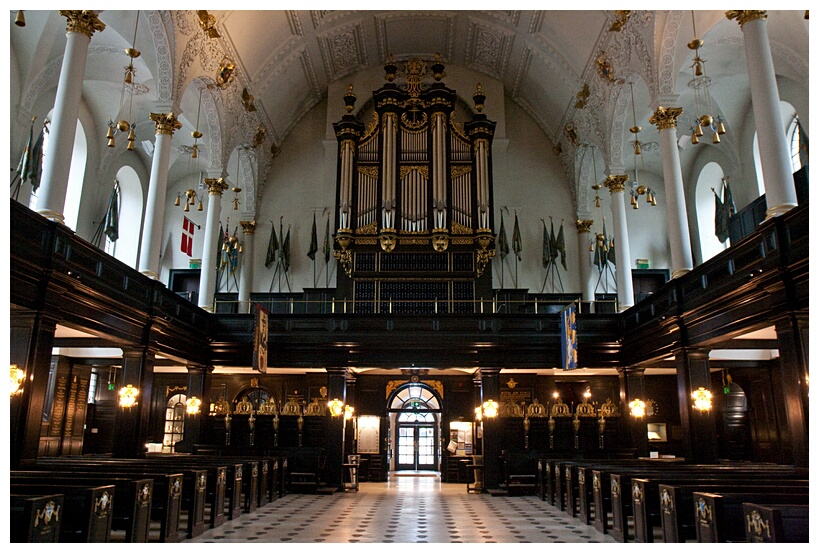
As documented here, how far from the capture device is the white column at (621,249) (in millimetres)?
17453

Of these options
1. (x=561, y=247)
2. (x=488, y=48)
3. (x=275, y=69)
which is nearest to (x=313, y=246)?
(x=275, y=69)

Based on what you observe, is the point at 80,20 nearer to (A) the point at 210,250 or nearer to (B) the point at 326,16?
(A) the point at 210,250

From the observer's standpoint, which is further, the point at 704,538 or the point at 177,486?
the point at 177,486

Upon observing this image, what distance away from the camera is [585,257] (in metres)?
22.6

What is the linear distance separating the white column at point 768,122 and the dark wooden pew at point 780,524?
6126 mm

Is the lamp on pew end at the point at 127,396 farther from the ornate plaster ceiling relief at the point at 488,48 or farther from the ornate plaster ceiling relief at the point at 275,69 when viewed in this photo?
the ornate plaster ceiling relief at the point at 488,48

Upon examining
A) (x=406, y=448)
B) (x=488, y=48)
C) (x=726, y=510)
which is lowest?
(x=726, y=510)

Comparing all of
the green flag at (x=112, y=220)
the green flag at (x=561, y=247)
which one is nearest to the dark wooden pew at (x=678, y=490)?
the green flag at (x=561, y=247)

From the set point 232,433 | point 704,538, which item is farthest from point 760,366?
point 232,433

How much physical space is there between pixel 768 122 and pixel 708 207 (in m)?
12.7

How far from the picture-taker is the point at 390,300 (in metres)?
19.1

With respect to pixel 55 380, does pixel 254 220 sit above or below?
above

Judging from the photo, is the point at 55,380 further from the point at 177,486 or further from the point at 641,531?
the point at 641,531
